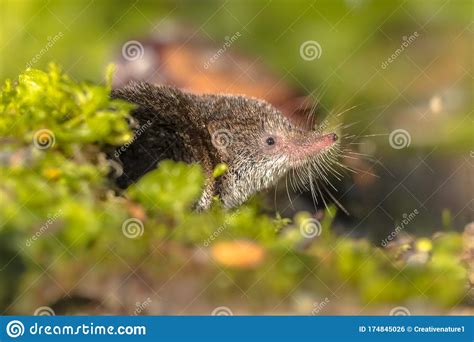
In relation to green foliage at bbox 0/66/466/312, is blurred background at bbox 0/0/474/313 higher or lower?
higher

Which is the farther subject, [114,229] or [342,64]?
[342,64]

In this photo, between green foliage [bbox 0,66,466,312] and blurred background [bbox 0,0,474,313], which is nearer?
green foliage [bbox 0,66,466,312]

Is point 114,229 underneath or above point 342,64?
underneath

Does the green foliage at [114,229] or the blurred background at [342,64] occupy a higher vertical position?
the blurred background at [342,64]

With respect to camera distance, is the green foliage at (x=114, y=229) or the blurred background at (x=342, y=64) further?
the blurred background at (x=342, y=64)
